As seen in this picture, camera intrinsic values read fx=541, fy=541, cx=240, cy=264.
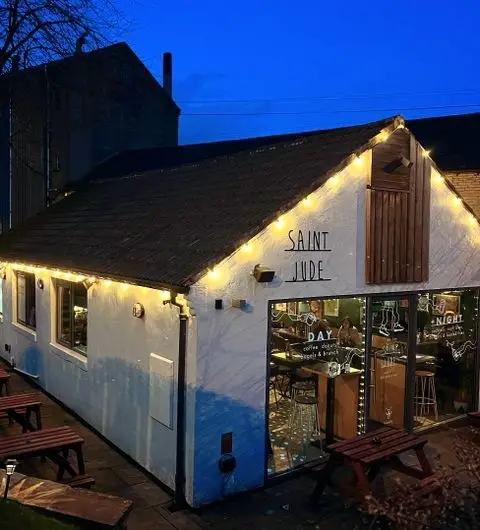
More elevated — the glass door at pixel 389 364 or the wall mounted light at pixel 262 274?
the wall mounted light at pixel 262 274

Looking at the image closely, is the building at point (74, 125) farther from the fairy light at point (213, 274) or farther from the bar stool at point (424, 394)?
the bar stool at point (424, 394)

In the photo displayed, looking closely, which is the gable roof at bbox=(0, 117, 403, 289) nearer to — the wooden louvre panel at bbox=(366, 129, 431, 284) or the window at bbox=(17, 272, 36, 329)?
the wooden louvre panel at bbox=(366, 129, 431, 284)

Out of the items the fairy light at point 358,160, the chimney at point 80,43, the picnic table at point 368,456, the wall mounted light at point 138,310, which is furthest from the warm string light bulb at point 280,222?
the chimney at point 80,43

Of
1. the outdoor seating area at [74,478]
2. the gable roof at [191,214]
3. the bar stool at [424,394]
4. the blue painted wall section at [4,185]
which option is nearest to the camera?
the outdoor seating area at [74,478]

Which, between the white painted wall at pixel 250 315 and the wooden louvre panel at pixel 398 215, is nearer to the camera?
the white painted wall at pixel 250 315

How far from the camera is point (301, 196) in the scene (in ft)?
21.6

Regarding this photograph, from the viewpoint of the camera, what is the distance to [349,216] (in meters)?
7.25

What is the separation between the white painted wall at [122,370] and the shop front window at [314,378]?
1.40 metres

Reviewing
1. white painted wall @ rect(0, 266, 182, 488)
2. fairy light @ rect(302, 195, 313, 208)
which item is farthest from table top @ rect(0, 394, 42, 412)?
fairy light @ rect(302, 195, 313, 208)

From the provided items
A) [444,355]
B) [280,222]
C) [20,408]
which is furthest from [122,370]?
[444,355]

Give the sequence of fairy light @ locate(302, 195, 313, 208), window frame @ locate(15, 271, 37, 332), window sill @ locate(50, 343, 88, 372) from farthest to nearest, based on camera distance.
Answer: window frame @ locate(15, 271, 37, 332) → window sill @ locate(50, 343, 88, 372) → fairy light @ locate(302, 195, 313, 208)

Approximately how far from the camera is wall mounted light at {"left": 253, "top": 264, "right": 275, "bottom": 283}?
6.29 m

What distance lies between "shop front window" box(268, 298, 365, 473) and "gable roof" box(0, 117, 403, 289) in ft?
4.39

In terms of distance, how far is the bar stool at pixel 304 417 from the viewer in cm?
770
